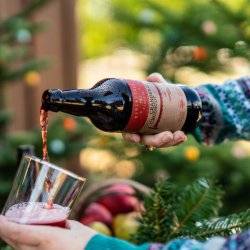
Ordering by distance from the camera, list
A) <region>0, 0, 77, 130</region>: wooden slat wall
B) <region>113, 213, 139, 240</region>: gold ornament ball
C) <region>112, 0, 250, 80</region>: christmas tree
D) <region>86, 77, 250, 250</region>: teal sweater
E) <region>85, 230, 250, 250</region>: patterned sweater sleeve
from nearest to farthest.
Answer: <region>85, 230, 250, 250</region>: patterned sweater sleeve → <region>86, 77, 250, 250</region>: teal sweater → <region>113, 213, 139, 240</region>: gold ornament ball → <region>112, 0, 250, 80</region>: christmas tree → <region>0, 0, 77, 130</region>: wooden slat wall

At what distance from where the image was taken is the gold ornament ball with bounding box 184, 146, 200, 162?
117 inches

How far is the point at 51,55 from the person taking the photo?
436 cm

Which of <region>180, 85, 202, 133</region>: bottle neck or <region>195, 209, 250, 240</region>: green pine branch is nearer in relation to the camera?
<region>195, 209, 250, 240</region>: green pine branch

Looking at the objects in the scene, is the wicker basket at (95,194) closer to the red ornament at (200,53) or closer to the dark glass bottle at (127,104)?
the dark glass bottle at (127,104)

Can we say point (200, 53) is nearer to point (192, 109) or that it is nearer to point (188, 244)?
point (192, 109)

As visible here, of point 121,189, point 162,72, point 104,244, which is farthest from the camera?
point 162,72

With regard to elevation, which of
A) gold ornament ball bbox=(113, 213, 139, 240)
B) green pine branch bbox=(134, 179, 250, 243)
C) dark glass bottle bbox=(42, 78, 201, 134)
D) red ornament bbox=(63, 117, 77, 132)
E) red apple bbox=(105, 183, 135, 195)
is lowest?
gold ornament ball bbox=(113, 213, 139, 240)

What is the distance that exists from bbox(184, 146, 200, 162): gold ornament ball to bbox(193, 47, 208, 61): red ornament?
0.39m

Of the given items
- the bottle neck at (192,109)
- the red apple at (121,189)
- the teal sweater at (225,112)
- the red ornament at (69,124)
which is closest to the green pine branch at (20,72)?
the red ornament at (69,124)

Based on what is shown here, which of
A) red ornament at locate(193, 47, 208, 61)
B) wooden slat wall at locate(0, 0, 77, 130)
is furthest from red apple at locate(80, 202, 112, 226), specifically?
wooden slat wall at locate(0, 0, 77, 130)

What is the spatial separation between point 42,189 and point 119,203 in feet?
3.46

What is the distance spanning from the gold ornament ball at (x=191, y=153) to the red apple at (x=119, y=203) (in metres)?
0.70

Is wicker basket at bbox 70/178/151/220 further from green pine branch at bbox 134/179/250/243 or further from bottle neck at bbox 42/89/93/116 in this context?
bottle neck at bbox 42/89/93/116

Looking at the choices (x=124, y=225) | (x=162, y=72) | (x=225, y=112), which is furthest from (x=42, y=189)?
(x=162, y=72)
